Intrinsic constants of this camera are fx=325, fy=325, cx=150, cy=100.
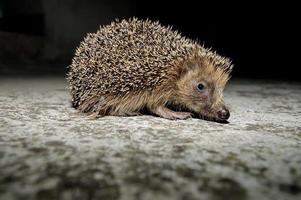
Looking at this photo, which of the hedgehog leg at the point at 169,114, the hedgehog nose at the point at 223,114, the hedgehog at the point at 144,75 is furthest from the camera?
the hedgehog at the point at 144,75

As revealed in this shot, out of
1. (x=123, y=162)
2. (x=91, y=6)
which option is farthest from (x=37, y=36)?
(x=123, y=162)

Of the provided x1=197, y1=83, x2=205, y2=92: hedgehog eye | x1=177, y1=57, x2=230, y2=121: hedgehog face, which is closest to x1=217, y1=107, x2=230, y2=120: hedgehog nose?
x1=177, y1=57, x2=230, y2=121: hedgehog face

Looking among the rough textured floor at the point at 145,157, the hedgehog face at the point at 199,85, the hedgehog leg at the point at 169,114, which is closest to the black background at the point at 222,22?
the hedgehog face at the point at 199,85

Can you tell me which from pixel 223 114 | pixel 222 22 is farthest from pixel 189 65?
pixel 222 22

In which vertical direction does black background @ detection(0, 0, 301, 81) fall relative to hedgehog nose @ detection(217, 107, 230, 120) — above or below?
above

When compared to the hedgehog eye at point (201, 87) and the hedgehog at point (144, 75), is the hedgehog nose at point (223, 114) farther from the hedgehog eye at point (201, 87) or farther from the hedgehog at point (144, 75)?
the hedgehog eye at point (201, 87)

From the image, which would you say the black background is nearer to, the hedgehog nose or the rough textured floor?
the hedgehog nose

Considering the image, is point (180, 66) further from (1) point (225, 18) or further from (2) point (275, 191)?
(1) point (225, 18)
